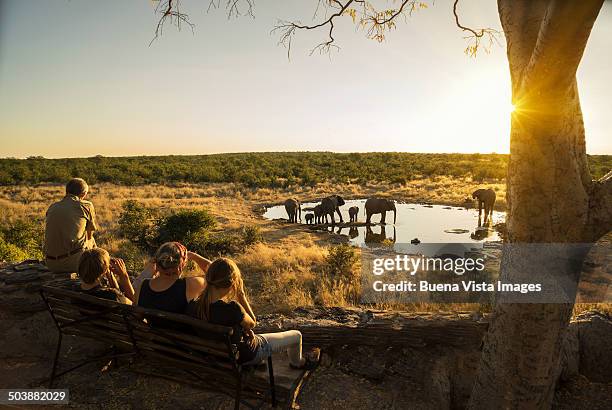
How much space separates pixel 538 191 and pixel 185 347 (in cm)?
300

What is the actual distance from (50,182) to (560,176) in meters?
39.4

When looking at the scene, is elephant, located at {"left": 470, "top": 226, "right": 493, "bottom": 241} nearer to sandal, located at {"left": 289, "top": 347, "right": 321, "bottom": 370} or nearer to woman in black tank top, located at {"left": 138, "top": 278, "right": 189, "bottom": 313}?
sandal, located at {"left": 289, "top": 347, "right": 321, "bottom": 370}

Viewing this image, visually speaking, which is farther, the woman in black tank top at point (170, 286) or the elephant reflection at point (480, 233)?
the elephant reflection at point (480, 233)

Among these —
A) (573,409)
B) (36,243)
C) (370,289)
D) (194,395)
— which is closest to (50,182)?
(36,243)

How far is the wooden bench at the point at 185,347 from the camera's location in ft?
9.98

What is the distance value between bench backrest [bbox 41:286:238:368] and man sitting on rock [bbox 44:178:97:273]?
1357 mm

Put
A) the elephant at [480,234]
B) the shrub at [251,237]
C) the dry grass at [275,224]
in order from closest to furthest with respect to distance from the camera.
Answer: the dry grass at [275,224]
the shrub at [251,237]
the elephant at [480,234]

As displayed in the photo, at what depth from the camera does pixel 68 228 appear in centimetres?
516

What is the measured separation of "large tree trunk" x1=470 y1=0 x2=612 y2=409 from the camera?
2.91m

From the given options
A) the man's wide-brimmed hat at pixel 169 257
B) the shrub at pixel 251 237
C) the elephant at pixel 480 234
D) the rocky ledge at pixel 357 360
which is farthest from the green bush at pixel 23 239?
the elephant at pixel 480 234

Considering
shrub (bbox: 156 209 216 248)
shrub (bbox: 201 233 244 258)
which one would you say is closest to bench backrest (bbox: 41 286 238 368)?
shrub (bbox: 201 233 244 258)

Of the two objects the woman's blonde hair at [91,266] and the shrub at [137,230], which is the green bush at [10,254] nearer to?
the shrub at [137,230]

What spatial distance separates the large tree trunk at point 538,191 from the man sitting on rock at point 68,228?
491 centimetres

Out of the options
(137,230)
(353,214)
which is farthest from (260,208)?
(137,230)
